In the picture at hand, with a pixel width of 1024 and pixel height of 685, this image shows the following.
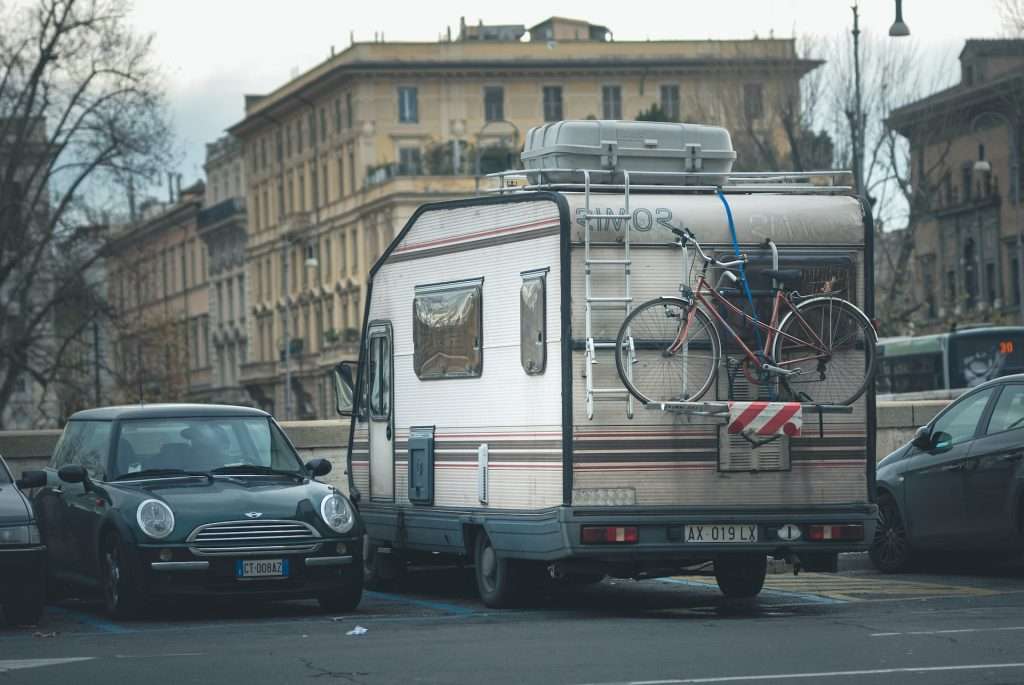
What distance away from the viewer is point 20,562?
15.2m

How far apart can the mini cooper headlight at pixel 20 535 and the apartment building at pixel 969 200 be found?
52.8m

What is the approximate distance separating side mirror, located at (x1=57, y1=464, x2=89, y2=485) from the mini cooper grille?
125 cm

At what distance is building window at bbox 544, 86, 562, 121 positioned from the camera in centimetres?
10462

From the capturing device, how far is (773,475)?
50.5ft

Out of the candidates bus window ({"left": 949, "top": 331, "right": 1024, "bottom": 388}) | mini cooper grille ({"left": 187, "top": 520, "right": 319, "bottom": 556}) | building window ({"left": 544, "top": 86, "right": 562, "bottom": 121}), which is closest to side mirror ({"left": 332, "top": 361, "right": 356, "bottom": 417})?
mini cooper grille ({"left": 187, "top": 520, "right": 319, "bottom": 556})

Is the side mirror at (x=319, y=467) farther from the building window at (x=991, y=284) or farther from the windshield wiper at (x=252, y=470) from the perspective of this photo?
the building window at (x=991, y=284)

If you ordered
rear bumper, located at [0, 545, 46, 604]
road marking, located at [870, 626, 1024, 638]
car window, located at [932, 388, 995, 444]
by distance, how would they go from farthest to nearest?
1. car window, located at [932, 388, 995, 444]
2. rear bumper, located at [0, 545, 46, 604]
3. road marking, located at [870, 626, 1024, 638]

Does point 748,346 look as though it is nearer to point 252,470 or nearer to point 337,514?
point 337,514

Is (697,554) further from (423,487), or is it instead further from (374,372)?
(374,372)

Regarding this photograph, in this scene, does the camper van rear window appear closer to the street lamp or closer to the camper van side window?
the camper van side window

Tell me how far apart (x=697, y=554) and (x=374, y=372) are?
4.36 meters

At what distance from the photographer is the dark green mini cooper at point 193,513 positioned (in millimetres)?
15414

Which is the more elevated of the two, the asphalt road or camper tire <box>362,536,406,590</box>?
camper tire <box>362,536,406,590</box>

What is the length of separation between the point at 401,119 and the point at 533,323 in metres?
89.4
